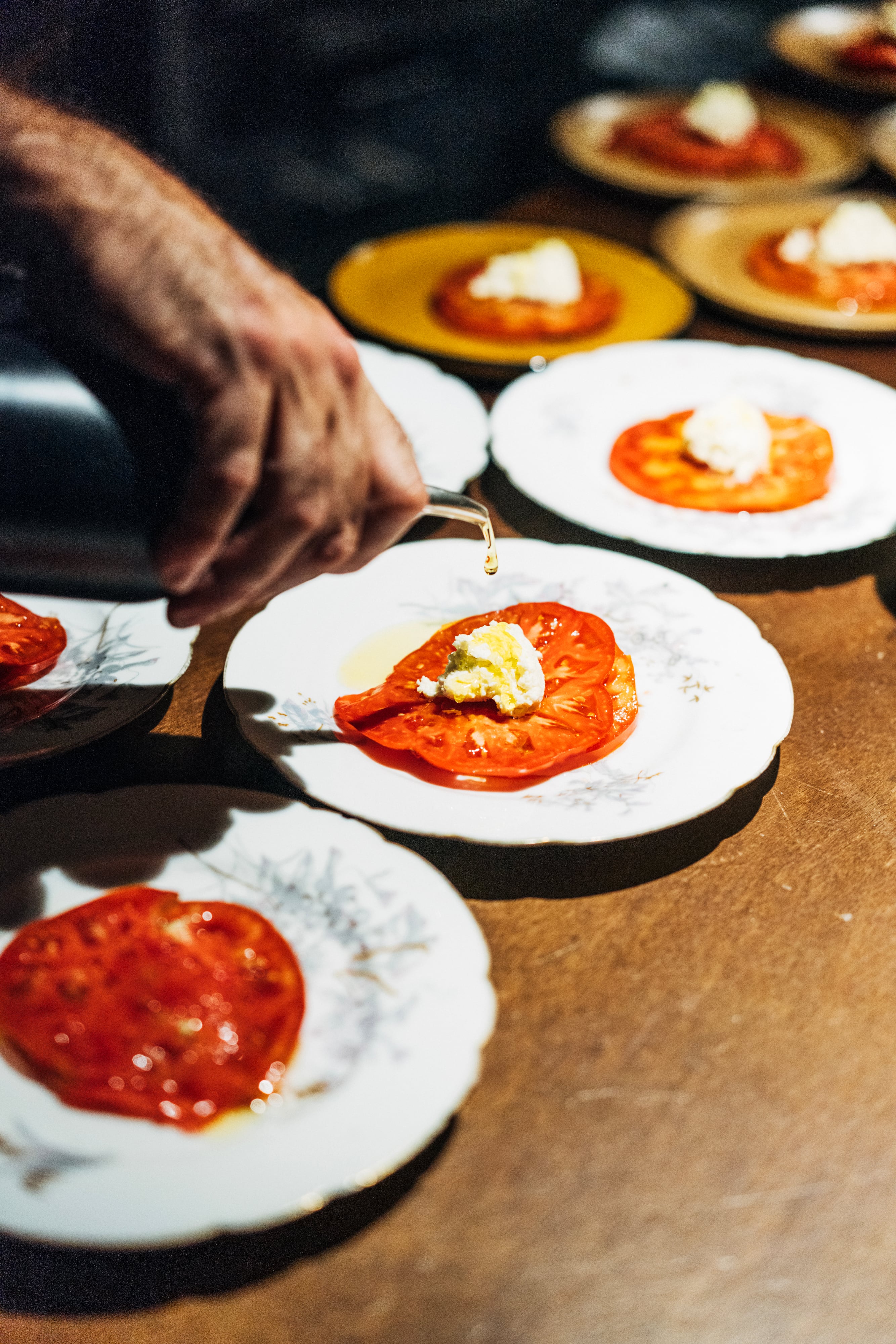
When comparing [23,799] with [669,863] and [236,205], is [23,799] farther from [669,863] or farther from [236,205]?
[236,205]

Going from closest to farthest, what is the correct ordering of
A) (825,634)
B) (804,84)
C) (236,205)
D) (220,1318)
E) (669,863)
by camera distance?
(220,1318) → (669,863) → (825,634) → (804,84) → (236,205)

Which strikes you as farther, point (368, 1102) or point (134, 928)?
point (134, 928)

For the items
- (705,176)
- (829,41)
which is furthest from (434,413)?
(829,41)

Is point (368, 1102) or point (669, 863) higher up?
point (368, 1102)

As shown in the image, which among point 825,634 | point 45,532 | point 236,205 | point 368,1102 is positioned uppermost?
point 45,532

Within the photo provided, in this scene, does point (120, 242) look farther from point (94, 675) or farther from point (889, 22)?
point (889, 22)

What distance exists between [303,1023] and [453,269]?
2181mm

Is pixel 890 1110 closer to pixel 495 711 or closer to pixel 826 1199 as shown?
pixel 826 1199

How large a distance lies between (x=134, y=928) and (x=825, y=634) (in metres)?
1.09

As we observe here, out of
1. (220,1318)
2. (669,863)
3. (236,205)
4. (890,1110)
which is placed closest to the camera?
(220,1318)

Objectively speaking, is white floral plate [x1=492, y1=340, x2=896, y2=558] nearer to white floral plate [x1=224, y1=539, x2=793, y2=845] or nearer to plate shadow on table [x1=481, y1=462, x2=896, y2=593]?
plate shadow on table [x1=481, y1=462, x2=896, y2=593]

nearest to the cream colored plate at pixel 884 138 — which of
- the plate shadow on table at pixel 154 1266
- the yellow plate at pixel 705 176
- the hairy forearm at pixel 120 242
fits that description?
the yellow plate at pixel 705 176

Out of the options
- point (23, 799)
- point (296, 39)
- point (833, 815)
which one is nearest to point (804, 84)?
point (296, 39)

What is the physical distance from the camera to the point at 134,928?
106 centimetres
